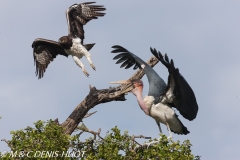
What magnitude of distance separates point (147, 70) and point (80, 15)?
2985 millimetres

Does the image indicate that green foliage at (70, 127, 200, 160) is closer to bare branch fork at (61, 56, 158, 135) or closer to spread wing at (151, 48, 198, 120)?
spread wing at (151, 48, 198, 120)

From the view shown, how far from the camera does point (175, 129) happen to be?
33.4 feet

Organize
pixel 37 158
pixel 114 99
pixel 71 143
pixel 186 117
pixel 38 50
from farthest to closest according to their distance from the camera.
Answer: pixel 38 50
pixel 114 99
pixel 186 117
pixel 71 143
pixel 37 158

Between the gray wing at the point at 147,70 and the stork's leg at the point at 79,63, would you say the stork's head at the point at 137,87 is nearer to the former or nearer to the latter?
the gray wing at the point at 147,70

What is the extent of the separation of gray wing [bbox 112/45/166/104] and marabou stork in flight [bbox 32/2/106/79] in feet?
5.62

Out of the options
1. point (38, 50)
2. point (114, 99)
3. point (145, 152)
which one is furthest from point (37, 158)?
point (38, 50)

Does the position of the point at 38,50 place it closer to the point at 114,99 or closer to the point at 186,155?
the point at 114,99

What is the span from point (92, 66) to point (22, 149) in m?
4.85

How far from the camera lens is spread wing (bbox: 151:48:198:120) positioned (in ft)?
30.6

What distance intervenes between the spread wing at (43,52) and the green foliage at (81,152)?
5.20 m

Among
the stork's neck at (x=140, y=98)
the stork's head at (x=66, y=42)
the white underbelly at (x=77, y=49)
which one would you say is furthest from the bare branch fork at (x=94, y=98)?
the stork's head at (x=66, y=42)

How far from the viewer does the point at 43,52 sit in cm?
1350

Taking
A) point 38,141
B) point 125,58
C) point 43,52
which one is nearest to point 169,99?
point 125,58

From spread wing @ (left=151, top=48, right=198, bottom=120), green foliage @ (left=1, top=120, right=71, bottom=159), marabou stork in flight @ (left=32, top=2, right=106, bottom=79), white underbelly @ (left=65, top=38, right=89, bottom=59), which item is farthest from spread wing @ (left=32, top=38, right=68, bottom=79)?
green foliage @ (left=1, top=120, right=71, bottom=159)
